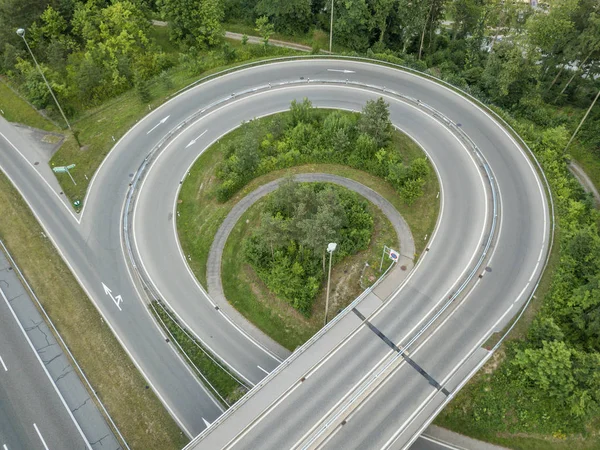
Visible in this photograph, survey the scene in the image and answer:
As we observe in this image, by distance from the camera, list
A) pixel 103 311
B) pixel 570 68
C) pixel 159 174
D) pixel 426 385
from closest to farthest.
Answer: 1. pixel 426 385
2. pixel 103 311
3. pixel 159 174
4. pixel 570 68

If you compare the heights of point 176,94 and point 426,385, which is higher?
point 176,94

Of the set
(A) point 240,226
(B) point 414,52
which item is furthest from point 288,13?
(A) point 240,226

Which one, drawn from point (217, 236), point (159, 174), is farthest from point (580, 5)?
point (159, 174)

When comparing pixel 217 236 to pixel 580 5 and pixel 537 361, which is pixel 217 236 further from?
pixel 580 5

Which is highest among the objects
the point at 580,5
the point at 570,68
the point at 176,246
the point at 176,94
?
the point at 580,5

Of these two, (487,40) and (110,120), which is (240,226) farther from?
(487,40)

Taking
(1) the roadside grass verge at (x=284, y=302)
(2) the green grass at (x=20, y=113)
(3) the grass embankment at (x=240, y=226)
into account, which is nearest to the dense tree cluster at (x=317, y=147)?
(3) the grass embankment at (x=240, y=226)
